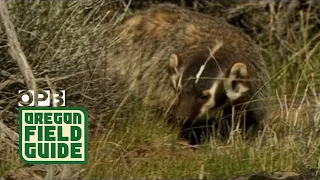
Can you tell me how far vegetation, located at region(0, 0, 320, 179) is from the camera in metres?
4.73

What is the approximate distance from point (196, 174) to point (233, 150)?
1.11 ft

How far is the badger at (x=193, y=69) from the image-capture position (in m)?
5.52

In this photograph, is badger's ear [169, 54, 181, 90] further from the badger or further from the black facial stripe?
the black facial stripe

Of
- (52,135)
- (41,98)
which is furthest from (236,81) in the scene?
(52,135)

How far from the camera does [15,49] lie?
4.96 meters

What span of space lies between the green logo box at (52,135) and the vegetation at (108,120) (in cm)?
8

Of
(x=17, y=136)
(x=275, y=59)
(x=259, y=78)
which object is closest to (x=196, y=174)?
(x=17, y=136)

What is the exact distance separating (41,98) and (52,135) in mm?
456

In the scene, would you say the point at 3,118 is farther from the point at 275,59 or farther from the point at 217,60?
the point at 275,59

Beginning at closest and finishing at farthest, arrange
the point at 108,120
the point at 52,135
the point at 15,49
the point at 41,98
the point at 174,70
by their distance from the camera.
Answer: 1. the point at 52,135
2. the point at 41,98
3. the point at 15,49
4. the point at 108,120
5. the point at 174,70

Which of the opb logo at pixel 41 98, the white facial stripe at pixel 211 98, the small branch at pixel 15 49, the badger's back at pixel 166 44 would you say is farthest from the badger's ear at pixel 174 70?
the small branch at pixel 15 49

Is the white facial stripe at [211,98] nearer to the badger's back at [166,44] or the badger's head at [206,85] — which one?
the badger's head at [206,85]

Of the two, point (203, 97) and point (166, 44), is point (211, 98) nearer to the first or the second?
point (203, 97)

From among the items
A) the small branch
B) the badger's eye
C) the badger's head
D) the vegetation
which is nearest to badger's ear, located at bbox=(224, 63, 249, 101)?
the badger's head
